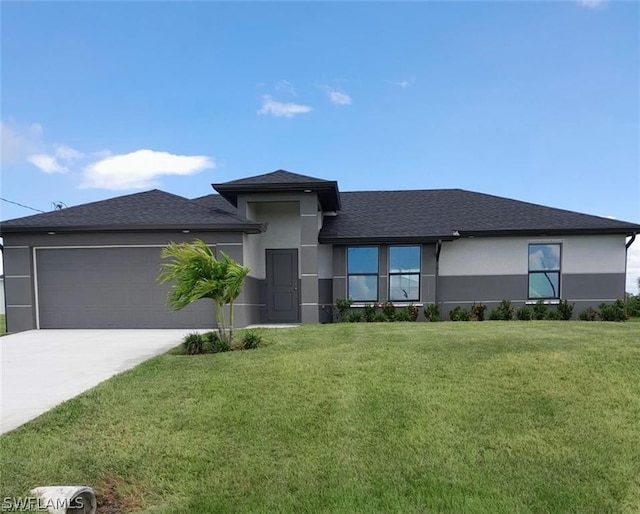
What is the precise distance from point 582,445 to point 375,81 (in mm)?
14554

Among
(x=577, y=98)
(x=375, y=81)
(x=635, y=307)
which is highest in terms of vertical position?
(x=375, y=81)

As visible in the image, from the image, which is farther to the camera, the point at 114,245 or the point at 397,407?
the point at 114,245

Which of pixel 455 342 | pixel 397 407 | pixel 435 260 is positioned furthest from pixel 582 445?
pixel 435 260

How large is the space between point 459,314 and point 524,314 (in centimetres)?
202

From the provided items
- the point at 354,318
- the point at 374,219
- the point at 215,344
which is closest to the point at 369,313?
the point at 354,318

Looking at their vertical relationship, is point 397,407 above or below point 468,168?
below

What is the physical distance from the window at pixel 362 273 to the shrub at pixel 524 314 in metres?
4.55

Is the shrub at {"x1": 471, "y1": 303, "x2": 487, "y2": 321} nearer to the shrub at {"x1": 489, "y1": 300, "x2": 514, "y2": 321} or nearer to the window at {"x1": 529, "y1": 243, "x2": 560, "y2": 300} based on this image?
the shrub at {"x1": 489, "y1": 300, "x2": 514, "y2": 321}

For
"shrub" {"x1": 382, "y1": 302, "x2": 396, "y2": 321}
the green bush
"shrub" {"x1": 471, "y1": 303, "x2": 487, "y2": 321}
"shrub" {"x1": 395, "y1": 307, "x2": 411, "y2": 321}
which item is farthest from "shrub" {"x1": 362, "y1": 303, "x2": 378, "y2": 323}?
the green bush

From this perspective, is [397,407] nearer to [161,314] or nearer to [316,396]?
[316,396]

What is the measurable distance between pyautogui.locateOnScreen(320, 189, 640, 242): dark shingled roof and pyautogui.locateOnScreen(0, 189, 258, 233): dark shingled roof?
3.36 m

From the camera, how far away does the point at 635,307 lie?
46.0ft

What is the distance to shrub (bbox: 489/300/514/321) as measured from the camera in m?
12.2

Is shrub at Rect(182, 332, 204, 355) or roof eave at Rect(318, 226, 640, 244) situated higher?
roof eave at Rect(318, 226, 640, 244)
